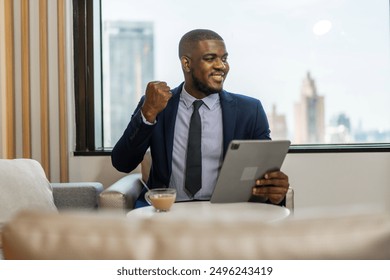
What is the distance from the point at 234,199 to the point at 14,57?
6.00ft

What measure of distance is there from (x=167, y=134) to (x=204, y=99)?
219 mm

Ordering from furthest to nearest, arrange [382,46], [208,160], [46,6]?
[382,46] → [46,6] → [208,160]

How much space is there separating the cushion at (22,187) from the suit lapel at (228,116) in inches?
29.1

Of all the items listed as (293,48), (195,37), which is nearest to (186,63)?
(195,37)

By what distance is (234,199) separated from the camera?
5.01 ft

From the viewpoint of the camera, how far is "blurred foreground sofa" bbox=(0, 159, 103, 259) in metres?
1.93

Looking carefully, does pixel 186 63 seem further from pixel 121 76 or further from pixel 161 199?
pixel 121 76

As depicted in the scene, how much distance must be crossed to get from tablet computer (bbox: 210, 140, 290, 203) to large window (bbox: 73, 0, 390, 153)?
60.7 inches

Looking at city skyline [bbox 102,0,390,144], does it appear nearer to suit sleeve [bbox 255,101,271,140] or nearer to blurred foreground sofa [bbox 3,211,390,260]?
suit sleeve [bbox 255,101,271,140]

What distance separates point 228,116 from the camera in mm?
1892

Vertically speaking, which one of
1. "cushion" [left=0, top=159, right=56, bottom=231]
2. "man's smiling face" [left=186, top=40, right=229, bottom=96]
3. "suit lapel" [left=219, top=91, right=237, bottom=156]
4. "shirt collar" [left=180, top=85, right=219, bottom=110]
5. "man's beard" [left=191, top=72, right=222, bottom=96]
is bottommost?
"cushion" [left=0, top=159, right=56, bottom=231]

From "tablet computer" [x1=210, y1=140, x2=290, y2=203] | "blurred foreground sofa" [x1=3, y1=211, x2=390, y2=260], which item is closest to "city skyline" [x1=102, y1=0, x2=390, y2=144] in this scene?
"tablet computer" [x1=210, y1=140, x2=290, y2=203]
